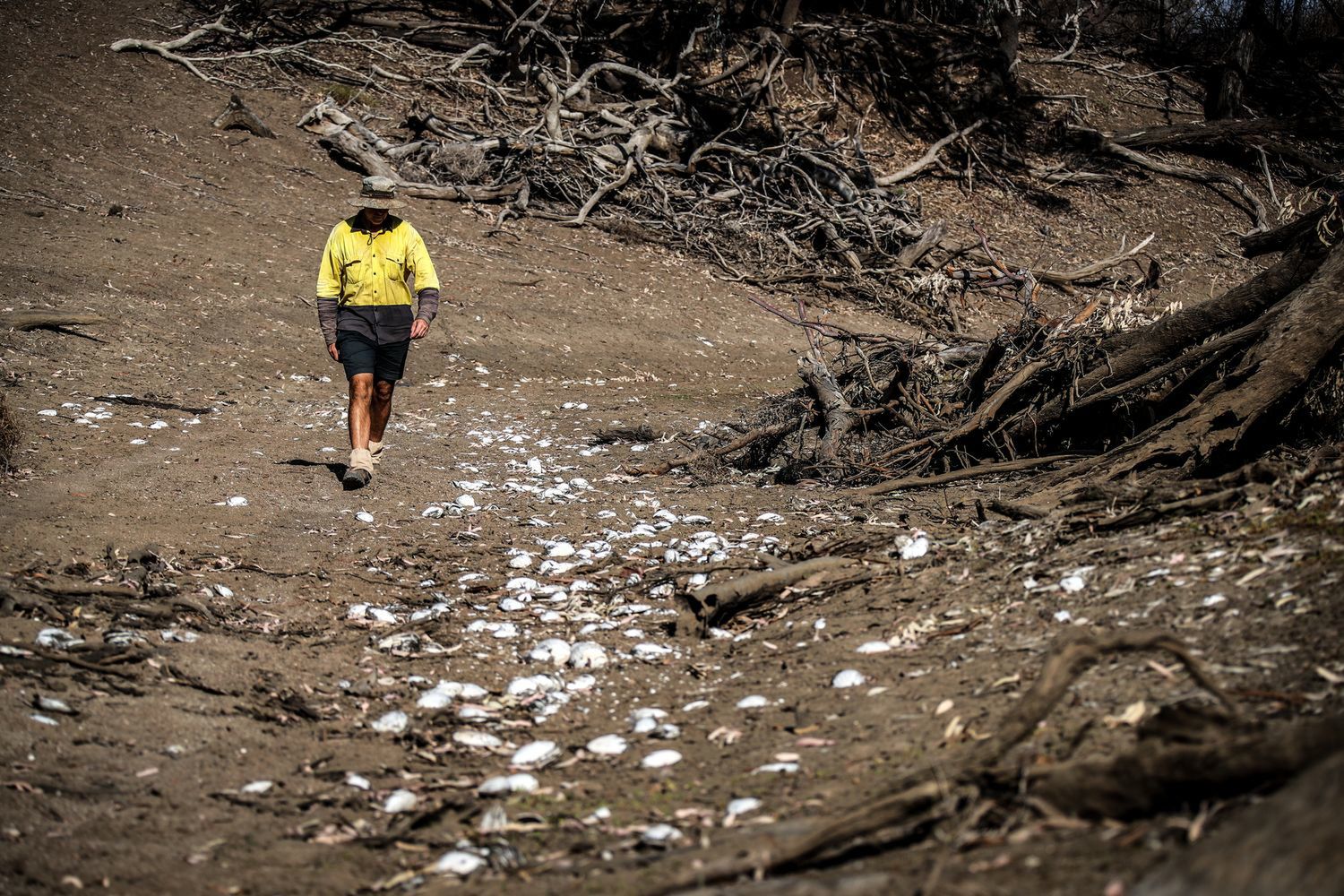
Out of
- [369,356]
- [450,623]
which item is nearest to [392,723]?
[450,623]

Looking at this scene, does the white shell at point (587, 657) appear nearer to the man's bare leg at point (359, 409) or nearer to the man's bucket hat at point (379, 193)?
the man's bare leg at point (359, 409)

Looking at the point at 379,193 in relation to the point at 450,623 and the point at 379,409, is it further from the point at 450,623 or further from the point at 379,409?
the point at 450,623

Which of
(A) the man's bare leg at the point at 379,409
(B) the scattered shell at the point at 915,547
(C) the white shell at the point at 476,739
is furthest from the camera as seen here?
(A) the man's bare leg at the point at 379,409

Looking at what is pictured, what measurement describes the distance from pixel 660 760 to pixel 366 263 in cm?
388

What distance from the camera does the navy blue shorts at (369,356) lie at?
6.16 m

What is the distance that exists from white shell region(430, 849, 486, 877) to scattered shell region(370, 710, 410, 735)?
87 cm

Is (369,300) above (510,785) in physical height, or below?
above

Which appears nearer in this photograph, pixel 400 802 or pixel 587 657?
pixel 400 802

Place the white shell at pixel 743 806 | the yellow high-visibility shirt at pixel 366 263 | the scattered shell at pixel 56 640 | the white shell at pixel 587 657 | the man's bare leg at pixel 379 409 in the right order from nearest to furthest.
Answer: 1. the white shell at pixel 743 806
2. the scattered shell at pixel 56 640
3. the white shell at pixel 587 657
4. the yellow high-visibility shirt at pixel 366 263
5. the man's bare leg at pixel 379 409

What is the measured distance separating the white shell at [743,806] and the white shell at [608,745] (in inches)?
22.6

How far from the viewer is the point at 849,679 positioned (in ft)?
11.5

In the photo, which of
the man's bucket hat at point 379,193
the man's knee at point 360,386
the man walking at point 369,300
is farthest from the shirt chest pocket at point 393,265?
the man's knee at point 360,386

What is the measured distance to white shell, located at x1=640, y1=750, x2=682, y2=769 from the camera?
10.4 ft

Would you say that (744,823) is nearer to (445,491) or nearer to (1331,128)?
(445,491)
